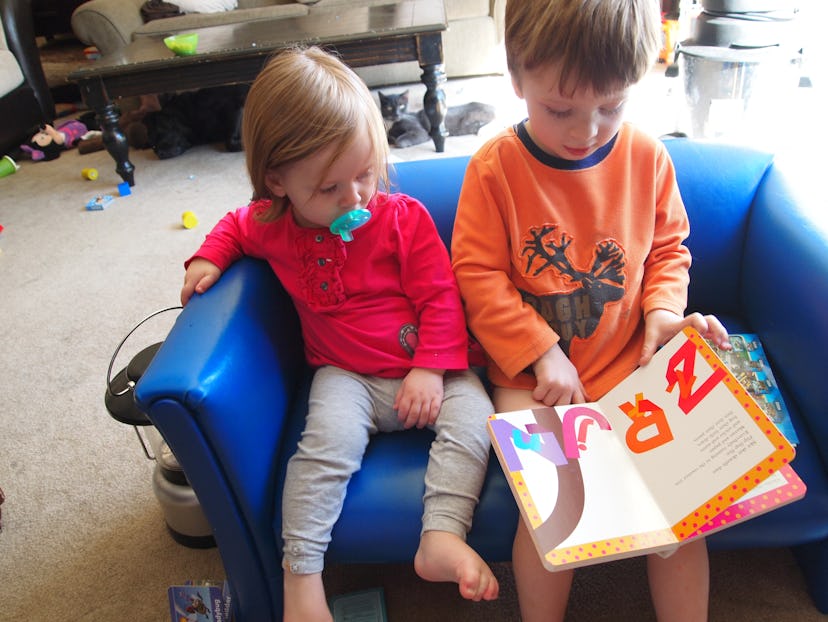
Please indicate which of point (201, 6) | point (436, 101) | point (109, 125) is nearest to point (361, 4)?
point (201, 6)

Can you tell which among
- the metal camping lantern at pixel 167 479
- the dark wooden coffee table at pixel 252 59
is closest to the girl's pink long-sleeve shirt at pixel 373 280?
the metal camping lantern at pixel 167 479

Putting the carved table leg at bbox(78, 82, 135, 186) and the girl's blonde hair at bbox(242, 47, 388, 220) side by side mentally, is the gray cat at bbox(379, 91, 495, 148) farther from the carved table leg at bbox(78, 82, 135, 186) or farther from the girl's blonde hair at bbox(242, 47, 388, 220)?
the girl's blonde hair at bbox(242, 47, 388, 220)

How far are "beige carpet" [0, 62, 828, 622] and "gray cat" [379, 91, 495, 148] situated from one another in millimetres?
84

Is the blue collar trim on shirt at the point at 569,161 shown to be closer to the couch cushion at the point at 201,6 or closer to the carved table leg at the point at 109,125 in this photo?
the carved table leg at the point at 109,125

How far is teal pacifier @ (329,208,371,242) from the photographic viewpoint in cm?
95

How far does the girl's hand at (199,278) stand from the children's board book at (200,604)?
45cm

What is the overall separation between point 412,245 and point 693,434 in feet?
1.64

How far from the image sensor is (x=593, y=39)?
794mm

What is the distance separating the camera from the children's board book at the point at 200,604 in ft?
3.31

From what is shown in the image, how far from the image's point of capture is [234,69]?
99.3 inches

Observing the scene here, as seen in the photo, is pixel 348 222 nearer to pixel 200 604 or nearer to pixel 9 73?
Result: pixel 200 604

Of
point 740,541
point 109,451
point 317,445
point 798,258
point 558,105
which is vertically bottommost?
point 109,451

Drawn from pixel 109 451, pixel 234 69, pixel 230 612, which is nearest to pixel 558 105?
pixel 230 612

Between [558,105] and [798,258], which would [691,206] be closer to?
[798,258]
